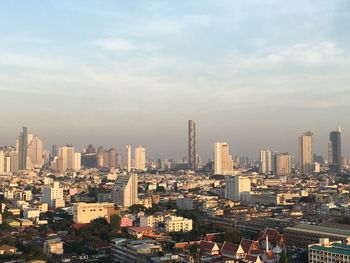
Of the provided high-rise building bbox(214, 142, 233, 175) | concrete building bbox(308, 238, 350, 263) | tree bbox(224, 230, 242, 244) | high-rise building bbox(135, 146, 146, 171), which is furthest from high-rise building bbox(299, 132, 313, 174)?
concrete building bbox(308, 238, 350, 263)

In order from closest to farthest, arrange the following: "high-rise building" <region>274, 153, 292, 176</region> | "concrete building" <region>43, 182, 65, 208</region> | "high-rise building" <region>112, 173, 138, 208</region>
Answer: "high-rise building" <region>112, 173, 138, 208</region>
"concrete building" <region>43, 182, 65, 208</region>
"high-rise building" <region>274, 153, 292, 176</region>

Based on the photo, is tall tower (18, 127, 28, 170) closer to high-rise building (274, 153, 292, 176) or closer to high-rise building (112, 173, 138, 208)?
high-rise building (274, 153, 292, 176)

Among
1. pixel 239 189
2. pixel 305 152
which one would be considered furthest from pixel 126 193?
pixel 305 152

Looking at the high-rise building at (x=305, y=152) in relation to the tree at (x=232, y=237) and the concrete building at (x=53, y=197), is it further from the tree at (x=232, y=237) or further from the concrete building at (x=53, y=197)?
the tree at (x=232, y=237)

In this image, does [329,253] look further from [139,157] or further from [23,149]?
[139,157]

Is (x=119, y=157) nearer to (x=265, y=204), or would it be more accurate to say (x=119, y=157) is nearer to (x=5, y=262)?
(x=265, y=204)

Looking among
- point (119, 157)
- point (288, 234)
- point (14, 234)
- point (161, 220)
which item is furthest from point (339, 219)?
point (119, 157)
